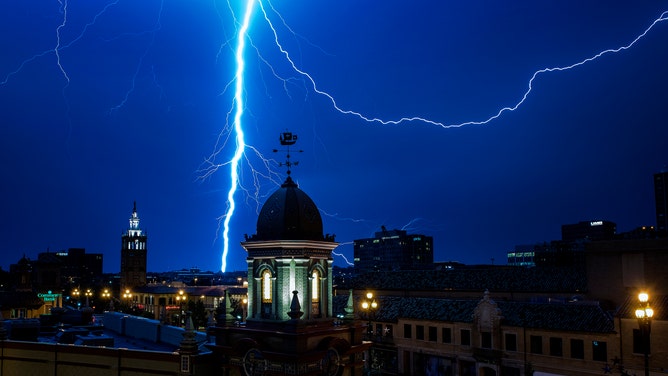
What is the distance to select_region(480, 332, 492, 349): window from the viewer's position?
139 ft

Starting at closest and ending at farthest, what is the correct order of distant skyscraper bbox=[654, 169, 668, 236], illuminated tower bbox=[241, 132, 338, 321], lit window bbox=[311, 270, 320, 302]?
illuminated tower bbox=[241, 132, 338, 321] → lit window bbox=[311, 270, 320, 302] → distant skyscraper bbox=[654, 169, 668, 236]

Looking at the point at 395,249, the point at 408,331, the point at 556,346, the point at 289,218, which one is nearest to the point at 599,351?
the point at 556,346

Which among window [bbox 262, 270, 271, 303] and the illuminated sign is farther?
the illuminated sign

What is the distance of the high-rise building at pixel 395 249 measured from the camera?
599 feet

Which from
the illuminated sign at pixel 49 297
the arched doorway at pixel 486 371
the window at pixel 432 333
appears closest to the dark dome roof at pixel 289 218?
the arched doorway at pixel 486 371

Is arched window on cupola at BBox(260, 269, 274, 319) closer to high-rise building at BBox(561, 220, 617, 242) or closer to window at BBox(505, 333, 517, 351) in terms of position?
window at BBox(505, 333, 517, 351)

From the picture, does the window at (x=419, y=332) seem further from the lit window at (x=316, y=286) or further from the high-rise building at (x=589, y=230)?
the high-rise building at (x=589, y=230)

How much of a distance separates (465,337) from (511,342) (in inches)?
140

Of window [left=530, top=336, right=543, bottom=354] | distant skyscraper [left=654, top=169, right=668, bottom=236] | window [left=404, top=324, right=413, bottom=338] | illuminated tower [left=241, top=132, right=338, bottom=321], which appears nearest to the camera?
illuminated tower [left=241, top=132, right=338, bottom=321]

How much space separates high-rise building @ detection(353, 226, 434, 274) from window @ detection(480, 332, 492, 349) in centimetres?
13553

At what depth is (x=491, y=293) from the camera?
172ft

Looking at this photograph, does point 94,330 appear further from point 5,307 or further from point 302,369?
point 5,307

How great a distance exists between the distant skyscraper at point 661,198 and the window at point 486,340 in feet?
478

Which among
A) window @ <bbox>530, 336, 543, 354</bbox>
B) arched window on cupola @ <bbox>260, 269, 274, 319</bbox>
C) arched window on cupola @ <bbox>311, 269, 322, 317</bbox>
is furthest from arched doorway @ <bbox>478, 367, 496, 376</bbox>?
arched window on cupola @ <bbox>260, 269, 274, 319</bbox>
